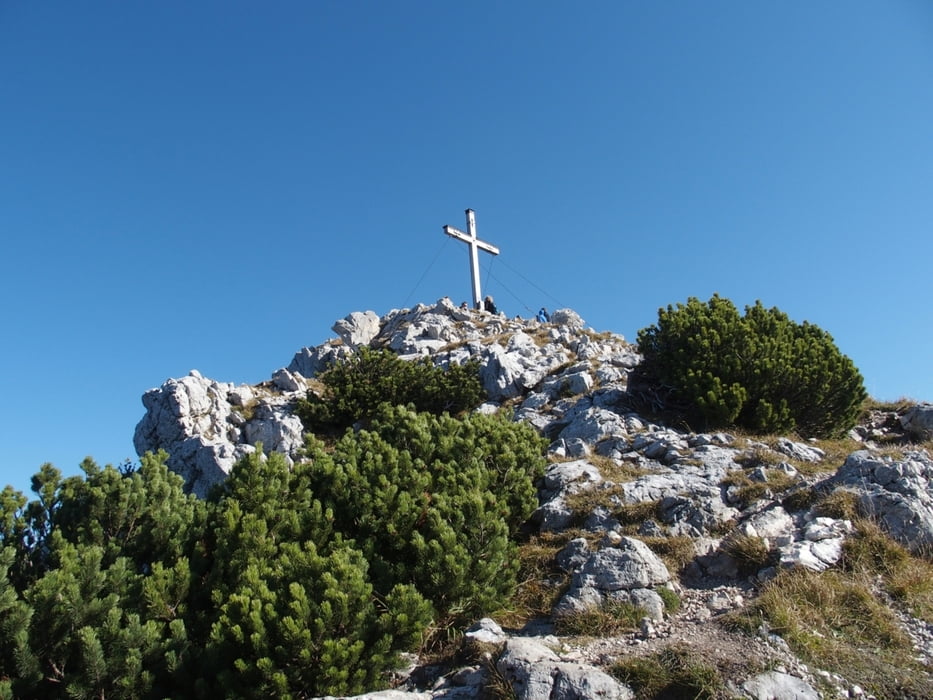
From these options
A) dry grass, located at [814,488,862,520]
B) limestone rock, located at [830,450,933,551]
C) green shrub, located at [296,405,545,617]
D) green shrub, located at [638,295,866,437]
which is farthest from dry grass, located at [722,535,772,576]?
green shrub, located at [638,295,866,437]

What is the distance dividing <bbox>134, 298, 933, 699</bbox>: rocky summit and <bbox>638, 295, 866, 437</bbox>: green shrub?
0.86 meters

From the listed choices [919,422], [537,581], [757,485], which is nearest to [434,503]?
[537,581]

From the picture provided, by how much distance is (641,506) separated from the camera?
996 cm

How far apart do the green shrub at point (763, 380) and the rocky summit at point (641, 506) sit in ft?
2.83

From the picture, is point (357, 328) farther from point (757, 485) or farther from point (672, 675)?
point (672, 675)

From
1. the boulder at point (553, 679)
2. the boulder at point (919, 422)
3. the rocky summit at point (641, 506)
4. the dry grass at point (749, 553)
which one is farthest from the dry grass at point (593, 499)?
the boulder at point (919, 422)

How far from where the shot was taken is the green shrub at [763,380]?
13.4 meters

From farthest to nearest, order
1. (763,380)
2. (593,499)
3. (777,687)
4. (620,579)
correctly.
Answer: (763,380), (593,499), (620,579), (777,687)

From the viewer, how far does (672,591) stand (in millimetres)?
7785

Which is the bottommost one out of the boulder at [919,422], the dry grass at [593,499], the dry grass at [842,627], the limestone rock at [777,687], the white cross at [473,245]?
the limestone rock at [777,687]

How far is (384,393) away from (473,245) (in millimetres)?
13222

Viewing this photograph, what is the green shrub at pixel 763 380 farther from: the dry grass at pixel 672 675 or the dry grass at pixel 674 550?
the dry grass at pixel 672 675

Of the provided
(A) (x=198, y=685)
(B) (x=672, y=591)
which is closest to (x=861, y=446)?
(B) (x=672, y=591)

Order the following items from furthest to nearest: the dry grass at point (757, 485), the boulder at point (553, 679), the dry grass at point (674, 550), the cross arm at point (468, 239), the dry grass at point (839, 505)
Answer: the cross arm at point (468, 239) → the dry grass at point (757, 485) → the dry grass at point (839, 505) → the dry grass at point (674, 550) → the boulder at point (553, 679)
